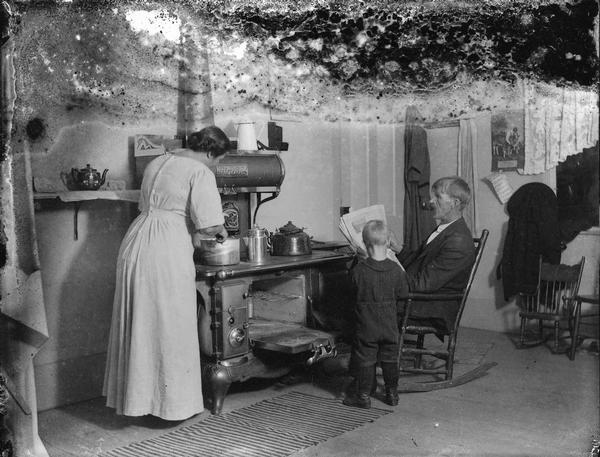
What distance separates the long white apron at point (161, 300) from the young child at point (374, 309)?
94cm

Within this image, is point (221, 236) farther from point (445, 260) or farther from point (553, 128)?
point (553, 128)

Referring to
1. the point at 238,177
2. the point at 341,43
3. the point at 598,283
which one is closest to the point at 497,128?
the point at 598,283

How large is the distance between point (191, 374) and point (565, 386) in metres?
2.53

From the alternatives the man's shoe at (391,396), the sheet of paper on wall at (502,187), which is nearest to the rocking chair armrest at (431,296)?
the man's shoe at (391,396)

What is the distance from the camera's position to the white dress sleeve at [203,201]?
386 centimetres

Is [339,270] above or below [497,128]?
below

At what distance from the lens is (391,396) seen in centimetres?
434

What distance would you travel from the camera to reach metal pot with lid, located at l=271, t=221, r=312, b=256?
4648 millimetres

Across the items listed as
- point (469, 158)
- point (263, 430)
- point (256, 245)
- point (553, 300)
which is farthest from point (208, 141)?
point (553, 300)

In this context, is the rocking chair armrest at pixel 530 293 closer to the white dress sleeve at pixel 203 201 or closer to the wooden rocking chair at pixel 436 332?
the wooden rocking chair at pixel 436 332

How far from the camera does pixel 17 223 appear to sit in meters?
3.10

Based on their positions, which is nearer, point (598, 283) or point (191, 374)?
point (191, 374)

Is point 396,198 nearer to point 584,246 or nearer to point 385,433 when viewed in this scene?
point 584,246

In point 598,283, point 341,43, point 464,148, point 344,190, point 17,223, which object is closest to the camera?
point 17,223
